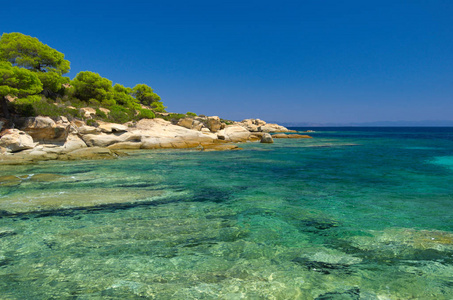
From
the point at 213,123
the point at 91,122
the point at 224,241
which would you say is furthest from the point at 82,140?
the point at 224,241

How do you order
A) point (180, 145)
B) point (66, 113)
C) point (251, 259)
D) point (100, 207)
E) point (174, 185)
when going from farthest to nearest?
point (180, 145) → point (66, 113) → point (174, 185) → point (100, 207) → point (251, 259)

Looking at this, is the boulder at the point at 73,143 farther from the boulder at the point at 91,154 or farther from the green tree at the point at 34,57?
the green tree at the point at 34,57

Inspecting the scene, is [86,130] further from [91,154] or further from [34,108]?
[91,154]

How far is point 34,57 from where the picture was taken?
39.3 metres

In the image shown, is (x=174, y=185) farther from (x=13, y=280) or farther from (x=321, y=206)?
(x=13, y=280)

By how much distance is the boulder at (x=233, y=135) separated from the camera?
44.3 m

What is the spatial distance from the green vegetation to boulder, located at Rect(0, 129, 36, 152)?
5.29 metres

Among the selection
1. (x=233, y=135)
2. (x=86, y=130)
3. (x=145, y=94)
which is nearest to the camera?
(x=86, y=130)

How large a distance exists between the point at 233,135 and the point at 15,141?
29.0m

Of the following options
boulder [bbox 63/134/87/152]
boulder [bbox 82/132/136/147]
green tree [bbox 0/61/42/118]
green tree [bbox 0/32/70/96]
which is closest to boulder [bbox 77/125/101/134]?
boulder [bbox 82/132/136/147]

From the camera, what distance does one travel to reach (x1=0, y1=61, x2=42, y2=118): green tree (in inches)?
1059

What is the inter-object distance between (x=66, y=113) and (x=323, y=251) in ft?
111

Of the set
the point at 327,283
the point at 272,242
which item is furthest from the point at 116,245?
the point at 327,283

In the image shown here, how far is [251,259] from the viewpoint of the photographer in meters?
5.69
